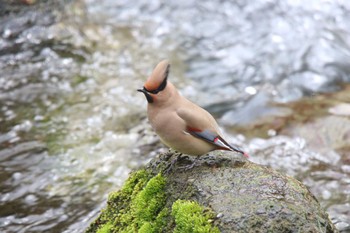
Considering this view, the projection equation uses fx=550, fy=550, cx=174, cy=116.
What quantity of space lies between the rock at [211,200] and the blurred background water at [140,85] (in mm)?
2150

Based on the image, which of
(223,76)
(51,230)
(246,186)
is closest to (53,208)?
(51,230)

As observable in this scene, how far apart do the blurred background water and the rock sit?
7.05ft

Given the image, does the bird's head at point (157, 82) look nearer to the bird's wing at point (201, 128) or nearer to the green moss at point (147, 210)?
the bird's wing at point (201, 128)

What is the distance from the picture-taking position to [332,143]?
26.6 feet

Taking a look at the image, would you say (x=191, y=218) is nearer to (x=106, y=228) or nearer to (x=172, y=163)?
(x=172, y=163)

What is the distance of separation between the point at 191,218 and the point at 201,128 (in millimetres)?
991

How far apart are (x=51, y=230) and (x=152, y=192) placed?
2.58m

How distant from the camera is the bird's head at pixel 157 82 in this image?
406 cm

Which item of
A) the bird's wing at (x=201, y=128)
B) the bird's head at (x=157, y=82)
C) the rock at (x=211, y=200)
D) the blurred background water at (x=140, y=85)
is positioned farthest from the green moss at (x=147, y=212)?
the blurred background water at (x=140, y=85)

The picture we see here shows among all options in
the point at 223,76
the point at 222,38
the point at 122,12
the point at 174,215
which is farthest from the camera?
the point at 122,12

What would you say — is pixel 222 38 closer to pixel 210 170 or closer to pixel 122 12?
pixel 122 12

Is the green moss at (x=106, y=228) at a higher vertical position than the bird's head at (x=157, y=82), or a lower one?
lower

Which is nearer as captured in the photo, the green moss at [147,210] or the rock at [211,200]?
the rock at [211,200]

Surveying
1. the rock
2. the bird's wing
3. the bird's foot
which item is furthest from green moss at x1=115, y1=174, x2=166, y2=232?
the bird's wing
